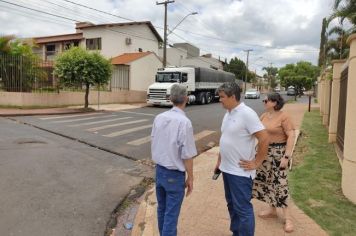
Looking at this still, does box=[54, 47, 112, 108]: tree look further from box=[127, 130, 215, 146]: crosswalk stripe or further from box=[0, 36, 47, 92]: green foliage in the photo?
box=[127, 130, 215, 146]: crosswalk stripe

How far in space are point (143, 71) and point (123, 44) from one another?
7.32 m

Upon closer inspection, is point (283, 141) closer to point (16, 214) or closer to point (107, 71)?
point (16, 214)

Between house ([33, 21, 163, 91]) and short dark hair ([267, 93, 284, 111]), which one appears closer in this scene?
short dark hair ([267, 93, 284, 111])

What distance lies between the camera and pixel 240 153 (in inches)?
151

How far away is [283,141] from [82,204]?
3102mm

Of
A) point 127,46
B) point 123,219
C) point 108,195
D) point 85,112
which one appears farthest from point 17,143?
point 127,46

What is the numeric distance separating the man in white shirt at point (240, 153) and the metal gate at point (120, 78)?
26510mm

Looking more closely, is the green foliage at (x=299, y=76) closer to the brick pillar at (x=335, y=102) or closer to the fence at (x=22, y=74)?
the fence at (x=22, y=74)

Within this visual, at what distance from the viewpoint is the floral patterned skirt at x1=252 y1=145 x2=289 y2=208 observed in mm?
4602

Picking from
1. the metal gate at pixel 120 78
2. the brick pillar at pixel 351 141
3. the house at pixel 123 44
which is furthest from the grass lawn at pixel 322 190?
the house at pixel 123 44

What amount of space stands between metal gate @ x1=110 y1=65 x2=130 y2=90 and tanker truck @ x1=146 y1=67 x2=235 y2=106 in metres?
2.85

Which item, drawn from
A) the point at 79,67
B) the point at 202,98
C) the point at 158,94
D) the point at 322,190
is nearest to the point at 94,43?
the point at 202,98

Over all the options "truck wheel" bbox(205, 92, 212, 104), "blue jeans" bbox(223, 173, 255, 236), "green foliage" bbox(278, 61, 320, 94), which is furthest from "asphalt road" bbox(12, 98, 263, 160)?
"green foliage" bbox(278, 61, 320, 94)

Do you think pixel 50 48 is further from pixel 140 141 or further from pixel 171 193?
pixel 171 193
